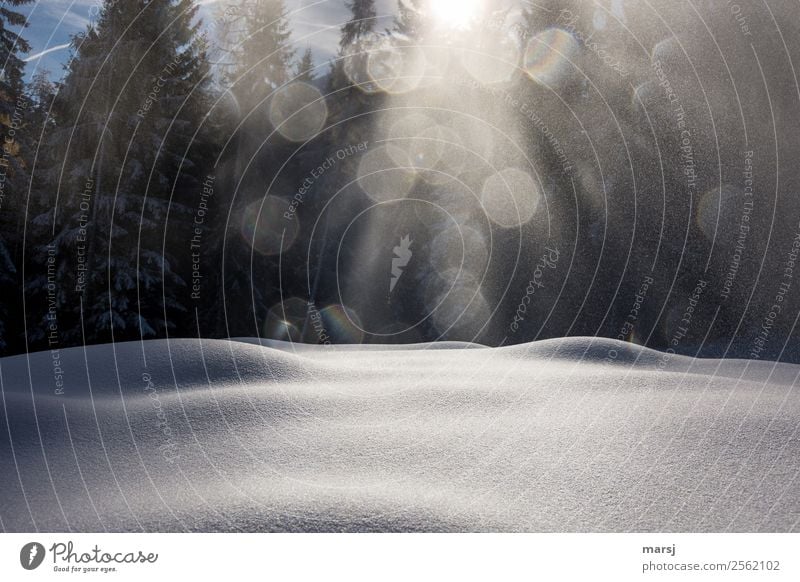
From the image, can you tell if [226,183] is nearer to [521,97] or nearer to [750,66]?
[521,97]

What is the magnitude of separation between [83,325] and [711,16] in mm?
18950

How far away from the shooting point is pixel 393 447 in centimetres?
408

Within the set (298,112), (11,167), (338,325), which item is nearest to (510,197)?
(338,325)

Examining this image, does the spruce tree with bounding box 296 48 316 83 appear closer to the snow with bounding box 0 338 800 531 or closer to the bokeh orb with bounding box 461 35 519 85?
the bokeh orb with bounding box 461 35 519 85

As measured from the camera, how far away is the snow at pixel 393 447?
304 cm

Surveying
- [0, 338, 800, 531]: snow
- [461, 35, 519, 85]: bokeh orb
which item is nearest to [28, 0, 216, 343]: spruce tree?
[0, 338, 800, 531]: snow

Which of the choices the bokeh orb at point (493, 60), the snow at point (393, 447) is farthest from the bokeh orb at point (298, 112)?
the snow at point (393, 447)

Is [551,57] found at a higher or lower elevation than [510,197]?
higher

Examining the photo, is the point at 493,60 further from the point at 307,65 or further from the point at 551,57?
the point at 307,65

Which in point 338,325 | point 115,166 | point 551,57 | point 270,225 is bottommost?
point 338,325

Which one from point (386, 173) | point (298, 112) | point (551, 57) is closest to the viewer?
Answer: point (551, 57)

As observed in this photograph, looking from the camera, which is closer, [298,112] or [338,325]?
[338,325]

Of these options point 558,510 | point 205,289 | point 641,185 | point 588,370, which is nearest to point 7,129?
point 205,289

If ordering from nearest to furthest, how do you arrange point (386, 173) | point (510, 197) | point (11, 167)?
1. point (11, 167)
2. point (510, 197)
3. point (386, 173)
